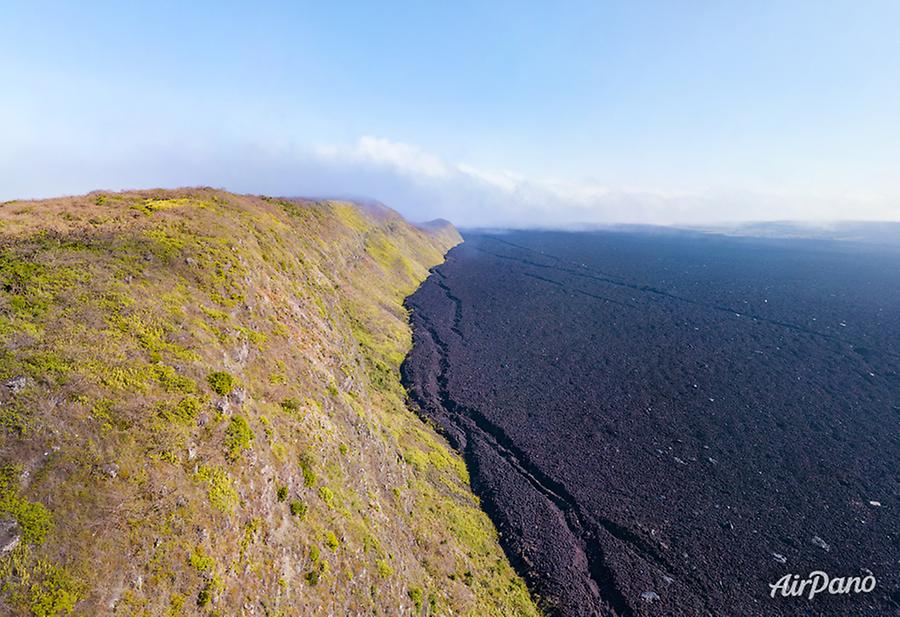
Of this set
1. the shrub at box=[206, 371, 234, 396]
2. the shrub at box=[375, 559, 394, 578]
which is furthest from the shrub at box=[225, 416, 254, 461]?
the shrub at box=[375, 559, 394, 578]

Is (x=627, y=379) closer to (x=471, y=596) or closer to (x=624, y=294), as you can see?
(x=471, y=596)

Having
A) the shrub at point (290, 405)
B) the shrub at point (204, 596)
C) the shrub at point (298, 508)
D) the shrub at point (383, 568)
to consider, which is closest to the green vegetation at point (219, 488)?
the shrub at point (204, 596)

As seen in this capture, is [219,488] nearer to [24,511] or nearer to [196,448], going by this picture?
[196,448]

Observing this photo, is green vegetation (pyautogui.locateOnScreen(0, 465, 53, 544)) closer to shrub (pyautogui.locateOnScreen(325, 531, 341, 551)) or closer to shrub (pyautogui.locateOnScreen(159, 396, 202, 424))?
shrub (pyautogui.locateOnScreen(159, 396, 202, 424))

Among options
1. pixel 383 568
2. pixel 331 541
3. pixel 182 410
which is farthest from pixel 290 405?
pixel 383 568

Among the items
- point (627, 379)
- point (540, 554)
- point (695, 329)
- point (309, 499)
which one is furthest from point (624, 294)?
point (309, 499)

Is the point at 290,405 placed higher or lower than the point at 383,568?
higher
